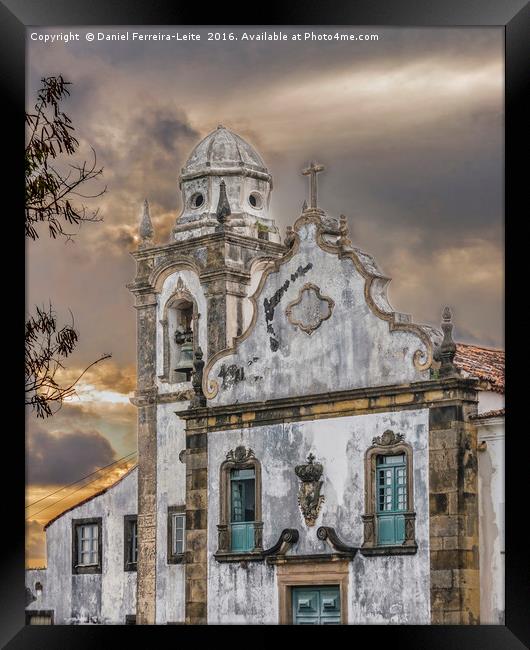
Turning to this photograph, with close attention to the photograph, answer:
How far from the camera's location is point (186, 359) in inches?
1084

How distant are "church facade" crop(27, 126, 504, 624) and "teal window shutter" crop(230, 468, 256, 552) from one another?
0.03 metres

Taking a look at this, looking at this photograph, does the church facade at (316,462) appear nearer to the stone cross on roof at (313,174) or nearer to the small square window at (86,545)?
the stone cross on roof at (313,174)

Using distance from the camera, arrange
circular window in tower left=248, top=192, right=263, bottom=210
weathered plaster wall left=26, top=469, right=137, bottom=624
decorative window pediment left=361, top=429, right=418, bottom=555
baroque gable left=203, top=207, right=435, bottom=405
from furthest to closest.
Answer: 1. circular window in tower left=248, top=192, right=263, bottom=210
2. weathered plaster wall left=26, top=469, right=137, bottom=624
3. baroque gable left=203, top=207, right=435, bottom=405
4. decorative window pediment left=361, top=429, right=418, bottom=555

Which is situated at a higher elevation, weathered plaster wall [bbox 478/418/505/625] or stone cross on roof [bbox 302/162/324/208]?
stone cross on roof [bbox 302/162/324/208]

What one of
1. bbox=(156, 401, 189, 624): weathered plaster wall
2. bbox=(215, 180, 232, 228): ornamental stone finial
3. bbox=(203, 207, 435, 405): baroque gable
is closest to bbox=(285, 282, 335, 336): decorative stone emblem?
bbox=(203, 207, 435, 405): baroque gable

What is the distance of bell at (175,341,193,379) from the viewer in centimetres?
2728

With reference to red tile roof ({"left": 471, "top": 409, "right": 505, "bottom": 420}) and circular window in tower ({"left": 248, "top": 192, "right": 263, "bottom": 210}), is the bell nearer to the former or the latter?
circular window in tower ({"left": 248, "top": 192, "right": 263, "bottom": 210})

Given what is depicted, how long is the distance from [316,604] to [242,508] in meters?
1.85

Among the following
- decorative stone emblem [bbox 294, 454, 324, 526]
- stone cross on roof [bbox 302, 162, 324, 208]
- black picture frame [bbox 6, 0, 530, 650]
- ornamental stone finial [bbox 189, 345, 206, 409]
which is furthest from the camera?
ornamental stone finial [bbox 189, 345, 206, 409]

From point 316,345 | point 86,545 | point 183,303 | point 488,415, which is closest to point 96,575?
→ point 86,545

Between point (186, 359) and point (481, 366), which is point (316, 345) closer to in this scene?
point (481, 366)
